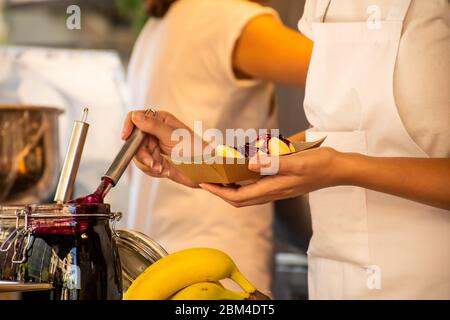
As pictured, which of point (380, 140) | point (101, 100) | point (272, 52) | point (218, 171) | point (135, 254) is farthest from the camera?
point (101, 100)

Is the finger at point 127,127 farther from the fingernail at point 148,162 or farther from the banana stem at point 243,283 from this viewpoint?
the banana stem at point 243,283

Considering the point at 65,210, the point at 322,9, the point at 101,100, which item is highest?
the point at 101,100

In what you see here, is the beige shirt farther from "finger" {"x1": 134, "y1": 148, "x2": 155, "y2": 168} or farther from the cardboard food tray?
"finger" {"x1": 134, "y1": 148, "x2": 155, "y2": 168}

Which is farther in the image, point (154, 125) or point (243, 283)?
point (154, 125)

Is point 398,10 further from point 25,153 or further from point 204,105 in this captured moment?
point 25,153

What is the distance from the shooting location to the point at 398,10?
49.8 inches

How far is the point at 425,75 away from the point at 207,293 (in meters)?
0.52

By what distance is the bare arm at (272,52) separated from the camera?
166 cm

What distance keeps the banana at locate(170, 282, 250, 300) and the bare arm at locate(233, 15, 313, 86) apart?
2.51 feet

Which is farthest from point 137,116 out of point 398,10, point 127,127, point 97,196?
point 398,10

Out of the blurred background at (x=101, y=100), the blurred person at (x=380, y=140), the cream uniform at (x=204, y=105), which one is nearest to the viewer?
the blurred person at (x=380, y=140)

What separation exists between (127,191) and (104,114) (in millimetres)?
265

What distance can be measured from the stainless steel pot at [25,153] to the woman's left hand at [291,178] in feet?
2.34

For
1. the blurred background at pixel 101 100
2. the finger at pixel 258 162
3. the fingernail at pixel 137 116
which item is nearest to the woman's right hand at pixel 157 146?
the fingernail at pixel 137 116
